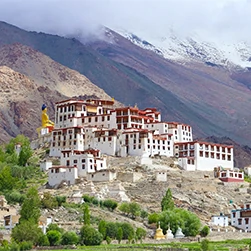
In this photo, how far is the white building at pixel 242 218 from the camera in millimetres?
128750

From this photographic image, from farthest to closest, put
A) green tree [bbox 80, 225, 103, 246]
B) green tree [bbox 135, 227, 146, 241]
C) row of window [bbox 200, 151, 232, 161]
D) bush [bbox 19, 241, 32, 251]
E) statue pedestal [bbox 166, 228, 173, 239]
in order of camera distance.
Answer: row of window [bbox 200, 151, 232, 161]
statue pedestal [bbox 166, 228, 173, 239]
green tree [bbox 135, 227, 146, 241]
green tree [bbox 80, 225, 103, 246]
bush [bbox 19, 241, 32, 251]

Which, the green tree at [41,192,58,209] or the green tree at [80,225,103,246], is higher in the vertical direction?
the green tree at [41,192,58,209]

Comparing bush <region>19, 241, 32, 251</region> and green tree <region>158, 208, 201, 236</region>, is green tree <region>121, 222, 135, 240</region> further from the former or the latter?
bush <region>19, 241, 32, 251</region>

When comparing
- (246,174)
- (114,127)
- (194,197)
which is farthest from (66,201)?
(246,174)

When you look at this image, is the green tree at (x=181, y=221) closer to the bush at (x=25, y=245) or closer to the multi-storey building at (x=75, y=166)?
the multi-storey building at (x=75, y=166)

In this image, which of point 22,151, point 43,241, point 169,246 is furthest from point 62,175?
point 169,246

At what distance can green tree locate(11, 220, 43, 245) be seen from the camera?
336 feet

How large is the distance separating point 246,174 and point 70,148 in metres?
34.4

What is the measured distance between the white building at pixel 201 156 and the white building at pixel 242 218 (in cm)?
1860

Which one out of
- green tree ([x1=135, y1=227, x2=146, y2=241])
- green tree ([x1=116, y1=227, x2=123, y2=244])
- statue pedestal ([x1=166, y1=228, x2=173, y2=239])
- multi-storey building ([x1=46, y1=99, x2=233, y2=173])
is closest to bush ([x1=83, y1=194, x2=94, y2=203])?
green tree ([x1=135, y1=227, x2=146, y2=241])

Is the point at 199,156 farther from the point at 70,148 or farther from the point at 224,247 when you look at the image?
the point at 224,247

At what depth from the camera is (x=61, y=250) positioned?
99000 mm

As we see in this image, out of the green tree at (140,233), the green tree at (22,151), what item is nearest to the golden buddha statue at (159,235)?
the green tree at (140,233)

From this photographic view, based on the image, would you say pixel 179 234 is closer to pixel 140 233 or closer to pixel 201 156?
pixel 140 233
